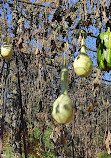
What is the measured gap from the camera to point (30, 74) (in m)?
3.80

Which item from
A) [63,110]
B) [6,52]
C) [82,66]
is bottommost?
[63,110]

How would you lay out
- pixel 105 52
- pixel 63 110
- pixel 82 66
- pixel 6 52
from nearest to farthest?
pixel 63 110
pixel 82 66
pixel 105 52
pixel 6 52

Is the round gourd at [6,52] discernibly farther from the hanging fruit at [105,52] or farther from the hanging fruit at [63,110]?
the hanging fruit at [63,110]

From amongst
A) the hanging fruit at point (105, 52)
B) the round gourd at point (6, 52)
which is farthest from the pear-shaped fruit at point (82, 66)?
the round gourd at point (6, 52)

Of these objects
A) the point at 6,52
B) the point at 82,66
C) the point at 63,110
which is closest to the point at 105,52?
the point at 82,66

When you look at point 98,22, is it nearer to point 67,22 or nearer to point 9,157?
point 67,22

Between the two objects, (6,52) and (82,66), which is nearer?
(82,66)

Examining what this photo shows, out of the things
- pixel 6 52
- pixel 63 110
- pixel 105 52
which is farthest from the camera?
pixel 6 52

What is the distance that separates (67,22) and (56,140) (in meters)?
1.16

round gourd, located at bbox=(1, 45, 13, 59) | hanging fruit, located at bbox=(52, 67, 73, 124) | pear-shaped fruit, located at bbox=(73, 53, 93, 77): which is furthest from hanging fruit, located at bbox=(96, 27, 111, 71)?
round gourd, located at bbox=(1, 45, 13, 59)

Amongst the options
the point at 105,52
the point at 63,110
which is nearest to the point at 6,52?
the point at 105,52

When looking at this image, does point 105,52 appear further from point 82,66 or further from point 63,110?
point 63,110

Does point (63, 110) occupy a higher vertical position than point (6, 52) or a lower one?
lower

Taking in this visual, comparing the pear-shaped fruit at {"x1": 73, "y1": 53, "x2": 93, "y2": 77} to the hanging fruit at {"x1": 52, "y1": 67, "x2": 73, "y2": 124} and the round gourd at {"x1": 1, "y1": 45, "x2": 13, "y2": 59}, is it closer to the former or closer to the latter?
the hanging fruit at {"x1": 52, "y1": 67, "x2": 73, "y2": 124}
